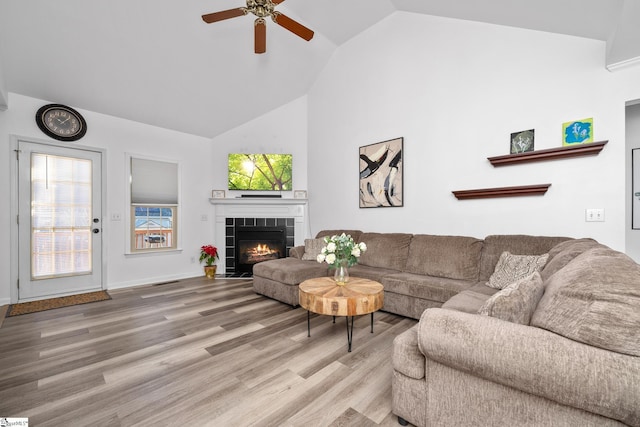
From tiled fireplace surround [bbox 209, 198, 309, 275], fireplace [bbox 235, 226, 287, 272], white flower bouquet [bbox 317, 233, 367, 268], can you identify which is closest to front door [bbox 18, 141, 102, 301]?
tiled fireplace surround [bbox 209, 198, 309, 275]

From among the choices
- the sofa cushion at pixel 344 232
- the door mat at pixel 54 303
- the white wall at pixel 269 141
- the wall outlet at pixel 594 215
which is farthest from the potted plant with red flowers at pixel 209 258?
the wall outlet at pixel 594 215

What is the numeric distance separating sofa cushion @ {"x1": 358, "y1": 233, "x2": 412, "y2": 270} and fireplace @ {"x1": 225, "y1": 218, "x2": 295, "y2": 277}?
1.81 m

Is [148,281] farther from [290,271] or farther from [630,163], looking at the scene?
[630,163]

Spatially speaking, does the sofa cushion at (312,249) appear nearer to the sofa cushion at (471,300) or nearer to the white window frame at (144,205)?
the sofa cushion at (471,300)

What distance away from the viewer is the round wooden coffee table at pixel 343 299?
207 centimetres

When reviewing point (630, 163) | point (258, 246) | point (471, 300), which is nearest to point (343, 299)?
point (471, 300)

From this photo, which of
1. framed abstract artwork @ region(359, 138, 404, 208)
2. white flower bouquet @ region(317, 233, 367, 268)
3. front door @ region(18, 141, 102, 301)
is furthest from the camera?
framed abstract artwork @ region(359, 138, 404, 208)

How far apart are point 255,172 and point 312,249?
194 cm

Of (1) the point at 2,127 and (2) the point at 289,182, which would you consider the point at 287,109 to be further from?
(1) the point at 2,127

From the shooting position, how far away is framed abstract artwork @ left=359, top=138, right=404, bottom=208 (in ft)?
12.4

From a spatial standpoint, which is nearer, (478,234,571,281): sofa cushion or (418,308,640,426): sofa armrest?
(418,308,640,426): sofa armrest

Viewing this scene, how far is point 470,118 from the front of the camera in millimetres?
3170

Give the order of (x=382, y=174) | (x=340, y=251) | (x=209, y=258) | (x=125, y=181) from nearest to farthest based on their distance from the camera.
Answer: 1. (x=340, y=251)
2. (x=382, y=174)
3. (x=125, y=181)
4. (x=209, y=258)

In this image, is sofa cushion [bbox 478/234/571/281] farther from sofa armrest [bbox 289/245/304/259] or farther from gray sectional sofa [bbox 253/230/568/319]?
sofa armrest [bbox 289/245/304/259]
